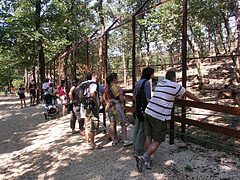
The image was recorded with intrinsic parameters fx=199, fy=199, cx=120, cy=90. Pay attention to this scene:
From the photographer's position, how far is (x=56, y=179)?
11.2 feet

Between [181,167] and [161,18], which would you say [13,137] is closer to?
[181,167]

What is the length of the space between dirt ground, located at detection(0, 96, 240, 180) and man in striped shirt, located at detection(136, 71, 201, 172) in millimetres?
416

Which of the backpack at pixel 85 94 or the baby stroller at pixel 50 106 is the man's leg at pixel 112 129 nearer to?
the backpack at pixel 85 94

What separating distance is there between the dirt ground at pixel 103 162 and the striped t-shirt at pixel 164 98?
3.22ft

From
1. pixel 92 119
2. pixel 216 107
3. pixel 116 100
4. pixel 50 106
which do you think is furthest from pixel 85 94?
pixel 50 106

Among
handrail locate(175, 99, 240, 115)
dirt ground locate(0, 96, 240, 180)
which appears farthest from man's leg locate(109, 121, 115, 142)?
handrail locate(175, 99, 240, 115)

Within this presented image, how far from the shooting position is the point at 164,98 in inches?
124

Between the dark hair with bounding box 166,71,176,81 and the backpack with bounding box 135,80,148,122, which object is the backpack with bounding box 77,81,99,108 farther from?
the dark hair with bounding box 166,71,176,81

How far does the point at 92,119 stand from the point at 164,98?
6.74 feet

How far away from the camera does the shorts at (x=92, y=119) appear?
4.62 m

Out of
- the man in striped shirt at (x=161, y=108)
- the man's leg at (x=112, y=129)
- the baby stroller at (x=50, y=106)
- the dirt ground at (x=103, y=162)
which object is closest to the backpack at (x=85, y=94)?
the man's leg at (x=112, y=129)

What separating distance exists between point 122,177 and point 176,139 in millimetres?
2003

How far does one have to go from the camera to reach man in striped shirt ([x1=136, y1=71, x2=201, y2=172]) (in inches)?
124

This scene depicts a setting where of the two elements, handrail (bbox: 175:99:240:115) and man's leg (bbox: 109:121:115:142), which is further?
man's leg (bbox: 109:121:115:142)
